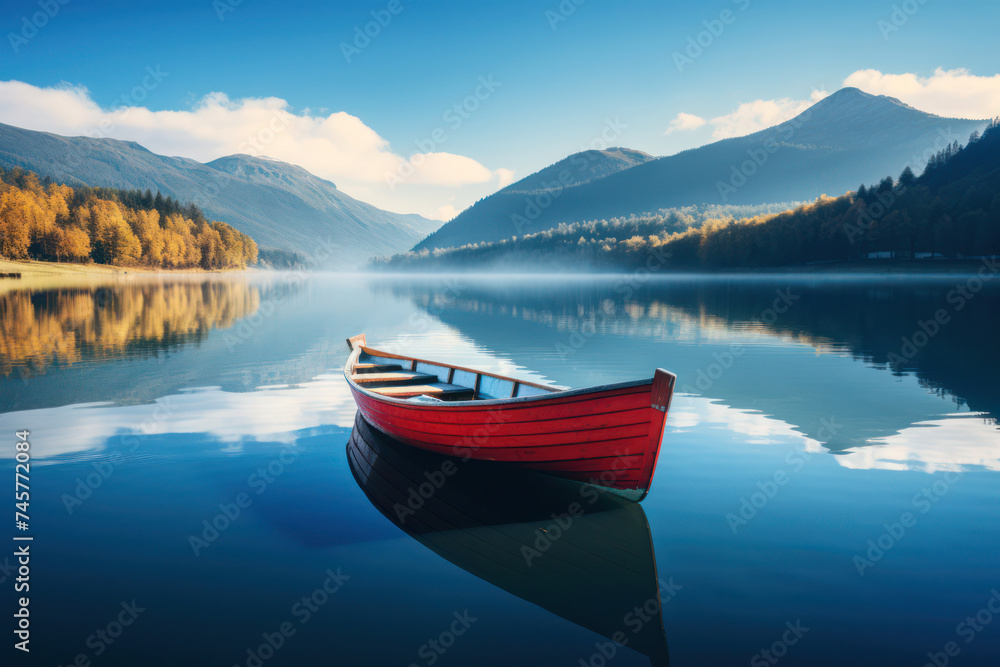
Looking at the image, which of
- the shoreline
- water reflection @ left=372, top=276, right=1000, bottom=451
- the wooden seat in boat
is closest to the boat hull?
the wooden seat in boat

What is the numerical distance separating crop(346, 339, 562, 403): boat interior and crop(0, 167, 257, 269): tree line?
106 m

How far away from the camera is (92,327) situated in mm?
30453

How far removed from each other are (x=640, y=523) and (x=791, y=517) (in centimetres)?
228

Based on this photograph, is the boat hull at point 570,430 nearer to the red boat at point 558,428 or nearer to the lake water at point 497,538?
the red boat at point 558,428

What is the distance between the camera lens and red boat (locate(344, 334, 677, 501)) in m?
7.77

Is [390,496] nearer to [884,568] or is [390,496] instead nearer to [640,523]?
[640,523]

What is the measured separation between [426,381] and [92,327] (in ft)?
84.1

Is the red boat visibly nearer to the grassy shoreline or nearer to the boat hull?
the boat hull

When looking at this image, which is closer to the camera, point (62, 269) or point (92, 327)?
point (92, 327)

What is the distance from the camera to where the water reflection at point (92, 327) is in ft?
71.5

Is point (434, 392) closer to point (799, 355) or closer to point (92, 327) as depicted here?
point (799, 355)

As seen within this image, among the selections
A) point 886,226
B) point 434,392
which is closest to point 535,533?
point 434,392

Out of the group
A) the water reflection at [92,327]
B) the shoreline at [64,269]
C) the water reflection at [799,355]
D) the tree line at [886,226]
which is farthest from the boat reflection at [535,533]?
the tree line at [886,226]

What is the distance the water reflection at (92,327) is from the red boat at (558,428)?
1570 centimetres
